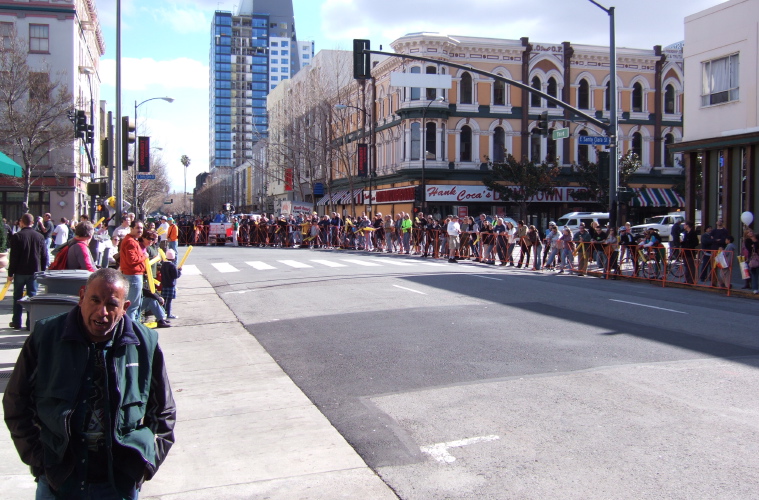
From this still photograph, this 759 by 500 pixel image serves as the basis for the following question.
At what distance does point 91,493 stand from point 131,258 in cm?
778

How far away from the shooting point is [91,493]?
3.15 metres

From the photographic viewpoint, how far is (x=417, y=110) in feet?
159

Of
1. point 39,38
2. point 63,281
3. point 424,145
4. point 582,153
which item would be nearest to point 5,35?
point 39,38

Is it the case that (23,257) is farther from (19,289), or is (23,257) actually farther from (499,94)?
(499,94)

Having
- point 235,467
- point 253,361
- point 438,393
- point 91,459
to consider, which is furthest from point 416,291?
point 91,459

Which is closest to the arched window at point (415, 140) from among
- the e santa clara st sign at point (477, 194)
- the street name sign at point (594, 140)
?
the e santa clara st sign at point (477, 194)

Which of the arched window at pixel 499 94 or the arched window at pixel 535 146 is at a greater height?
the arched window at pixel 499 94

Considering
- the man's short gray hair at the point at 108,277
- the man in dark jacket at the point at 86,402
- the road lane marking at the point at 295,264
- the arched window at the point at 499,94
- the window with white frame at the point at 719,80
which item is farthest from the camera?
the arched window at the point at 499,94

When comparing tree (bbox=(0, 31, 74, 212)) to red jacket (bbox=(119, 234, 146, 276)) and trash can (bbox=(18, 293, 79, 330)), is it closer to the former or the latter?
red jacket (bbox=(119, 234, 146, 276))

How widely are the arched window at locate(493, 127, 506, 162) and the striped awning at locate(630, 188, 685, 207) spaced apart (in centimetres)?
1007

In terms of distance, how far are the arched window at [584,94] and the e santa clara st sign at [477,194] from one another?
6.38 metres

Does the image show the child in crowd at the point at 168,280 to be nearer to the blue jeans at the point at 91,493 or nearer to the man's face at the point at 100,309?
the blue jeans at the point at 91,493

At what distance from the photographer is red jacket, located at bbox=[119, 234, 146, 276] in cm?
1044

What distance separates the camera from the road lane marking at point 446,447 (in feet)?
17.8
